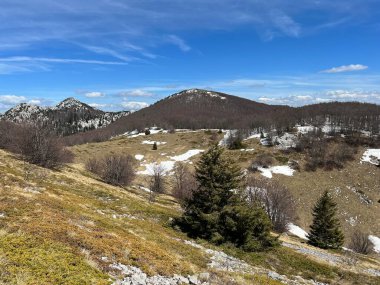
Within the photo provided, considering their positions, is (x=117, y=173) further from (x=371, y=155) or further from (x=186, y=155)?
(x=371, y=155)

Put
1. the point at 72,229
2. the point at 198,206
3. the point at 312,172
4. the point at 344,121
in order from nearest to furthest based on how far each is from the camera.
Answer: the point at 72,229, the point at 198,206, the point at 312,172, the point at 344,121

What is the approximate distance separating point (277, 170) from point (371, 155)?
4148 centimetres

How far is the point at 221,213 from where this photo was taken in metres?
26.2

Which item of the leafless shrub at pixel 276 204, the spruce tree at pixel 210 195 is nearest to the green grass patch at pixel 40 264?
the spruce tree at pixel 210 195

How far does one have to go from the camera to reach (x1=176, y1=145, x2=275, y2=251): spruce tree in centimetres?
2557

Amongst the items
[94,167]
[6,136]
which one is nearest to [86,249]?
[6,136]

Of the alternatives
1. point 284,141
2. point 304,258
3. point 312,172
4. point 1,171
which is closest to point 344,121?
point 284,141

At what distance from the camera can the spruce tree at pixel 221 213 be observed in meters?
25.6

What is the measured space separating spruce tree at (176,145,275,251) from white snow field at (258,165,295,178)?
8428 cm

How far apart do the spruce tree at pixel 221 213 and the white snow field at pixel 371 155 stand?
358ft

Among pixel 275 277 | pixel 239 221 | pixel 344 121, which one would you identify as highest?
pixel 344 121

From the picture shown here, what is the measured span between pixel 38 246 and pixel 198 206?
16653 mm

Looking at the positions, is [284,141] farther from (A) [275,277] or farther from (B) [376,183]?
(A) [275,277]

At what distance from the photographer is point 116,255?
46.1ft
